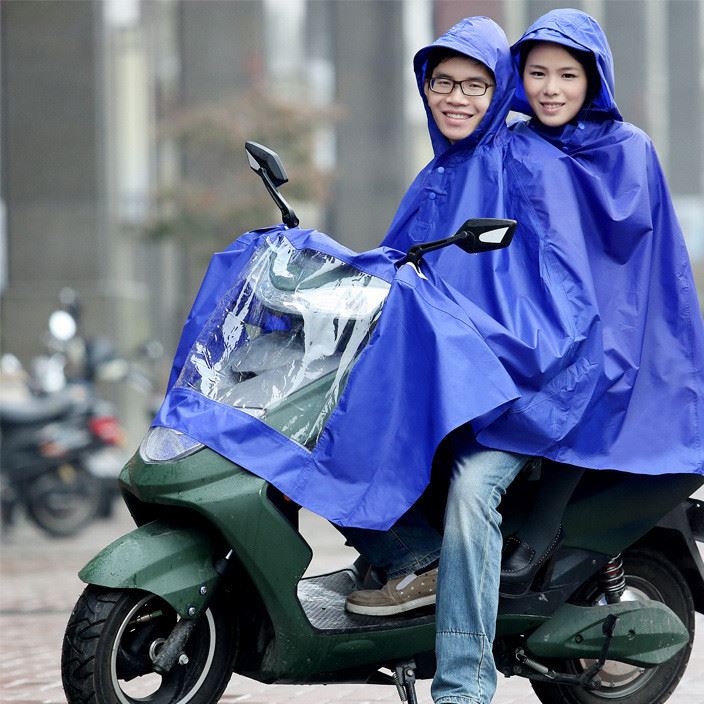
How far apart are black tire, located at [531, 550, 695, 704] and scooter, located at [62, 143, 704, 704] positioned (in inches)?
1.0

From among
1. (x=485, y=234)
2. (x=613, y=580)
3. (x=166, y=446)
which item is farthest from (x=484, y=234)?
(x=613, y=580)

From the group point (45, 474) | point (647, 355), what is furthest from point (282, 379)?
point (45, 474)

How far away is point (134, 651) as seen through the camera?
3783 mm

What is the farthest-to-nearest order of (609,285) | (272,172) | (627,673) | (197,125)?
1. (197,125)
2. (627,673)
3. (272,172)
4. (609,285)

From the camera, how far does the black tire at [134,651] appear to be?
12.1ft

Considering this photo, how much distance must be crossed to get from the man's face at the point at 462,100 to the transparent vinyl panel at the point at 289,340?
1.85 feet

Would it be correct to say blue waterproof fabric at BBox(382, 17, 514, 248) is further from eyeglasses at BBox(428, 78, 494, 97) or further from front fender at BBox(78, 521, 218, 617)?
front fender at BBox(78, 521, 218, 617)

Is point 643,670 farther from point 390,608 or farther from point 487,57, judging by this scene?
point 487,57

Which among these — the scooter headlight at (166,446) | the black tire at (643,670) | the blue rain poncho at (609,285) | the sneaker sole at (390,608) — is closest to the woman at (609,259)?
the blue rain poncho at (609,285)

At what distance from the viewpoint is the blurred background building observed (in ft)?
53.7

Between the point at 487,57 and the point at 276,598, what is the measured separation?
1.56 metres

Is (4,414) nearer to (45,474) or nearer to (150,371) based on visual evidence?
(45,474)

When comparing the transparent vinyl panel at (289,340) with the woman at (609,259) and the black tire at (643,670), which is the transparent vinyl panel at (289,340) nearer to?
the woman at (609,259)

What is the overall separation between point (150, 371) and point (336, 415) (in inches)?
439
